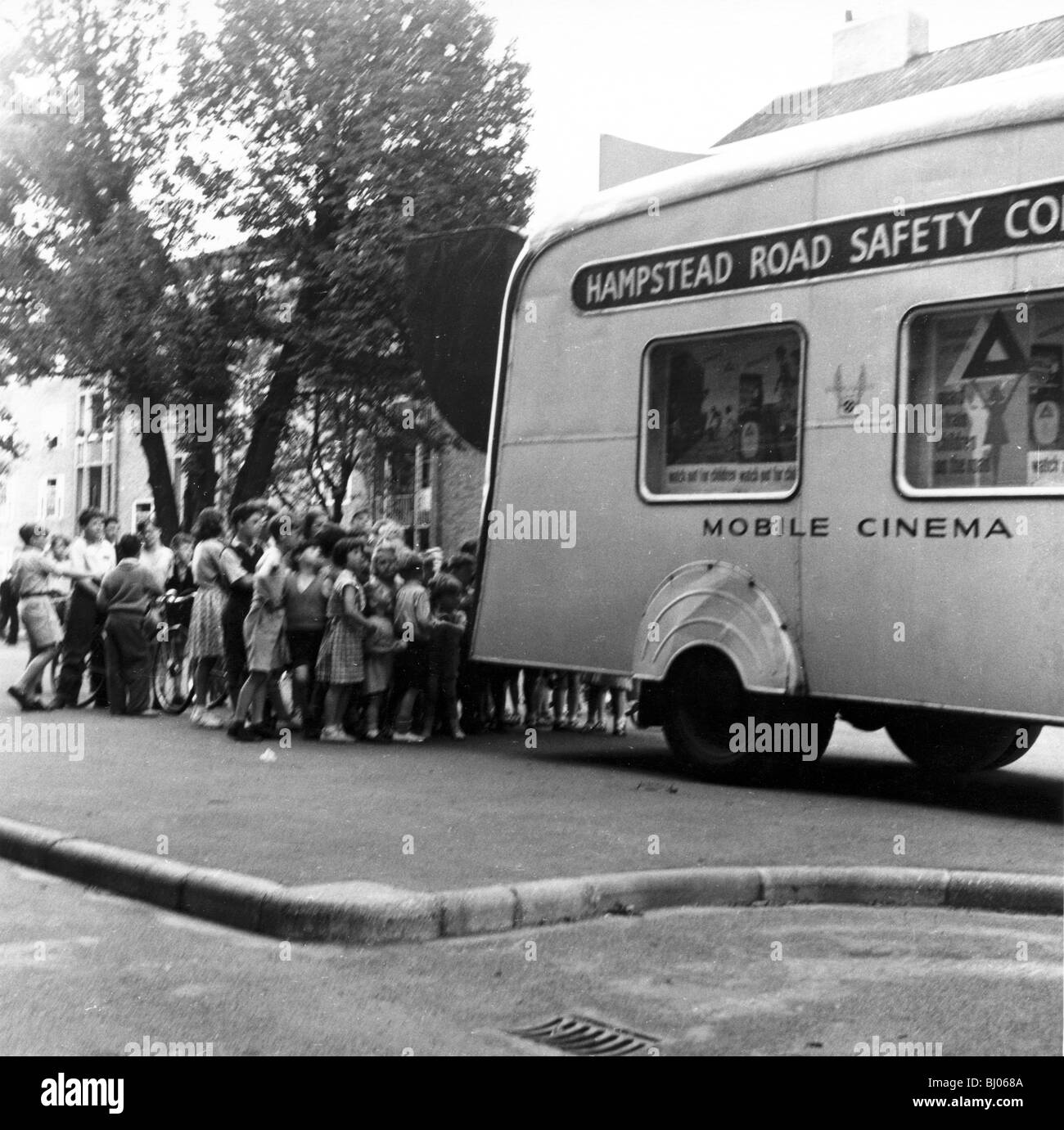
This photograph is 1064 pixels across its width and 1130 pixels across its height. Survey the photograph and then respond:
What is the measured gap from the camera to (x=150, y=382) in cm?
3070

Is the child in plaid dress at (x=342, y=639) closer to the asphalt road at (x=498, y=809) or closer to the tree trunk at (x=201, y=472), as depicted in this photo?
the asphalt road at (x=498, y=809)

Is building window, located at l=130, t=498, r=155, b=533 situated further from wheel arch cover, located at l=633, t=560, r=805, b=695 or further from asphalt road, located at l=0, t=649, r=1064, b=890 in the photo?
wheel arch cover, located at l=633, t=560, r=805, b=695

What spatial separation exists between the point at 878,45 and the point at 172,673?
15.9m

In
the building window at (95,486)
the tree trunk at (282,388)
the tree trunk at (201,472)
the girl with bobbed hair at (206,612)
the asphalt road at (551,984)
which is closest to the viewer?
the asphalt road at (551,984)

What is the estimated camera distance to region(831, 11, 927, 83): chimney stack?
26.2 meters

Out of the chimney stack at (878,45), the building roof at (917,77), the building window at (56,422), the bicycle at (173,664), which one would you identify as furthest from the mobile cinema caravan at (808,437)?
the building window at (56,422)

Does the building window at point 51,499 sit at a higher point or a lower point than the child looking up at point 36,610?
higher

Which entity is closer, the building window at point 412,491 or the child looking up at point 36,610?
the child looking up at point 36,610

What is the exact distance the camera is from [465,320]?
13.0m

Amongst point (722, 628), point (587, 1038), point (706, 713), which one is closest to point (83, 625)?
point (706, 713)

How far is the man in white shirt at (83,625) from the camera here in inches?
612

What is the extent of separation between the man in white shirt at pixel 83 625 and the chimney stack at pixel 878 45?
15124 mm

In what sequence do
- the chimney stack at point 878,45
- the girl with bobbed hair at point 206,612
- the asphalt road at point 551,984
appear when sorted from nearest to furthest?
the asphalt road at point 551,984 < the girl with bobbed hair at point 206,612 < the chimney stack at point 878,45

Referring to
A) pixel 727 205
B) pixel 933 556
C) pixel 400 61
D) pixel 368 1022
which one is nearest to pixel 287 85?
pixel 400 61
